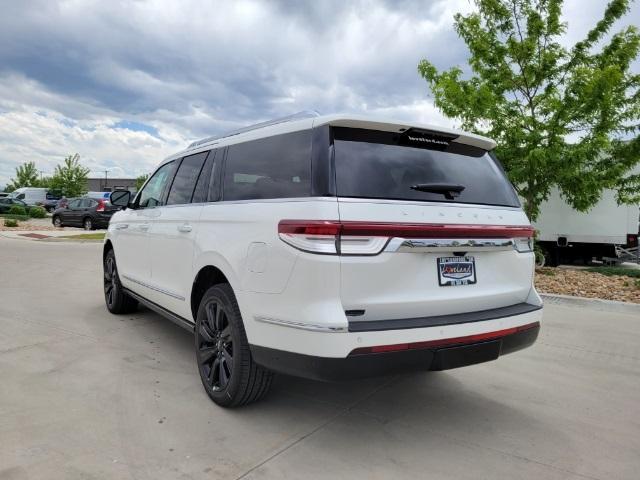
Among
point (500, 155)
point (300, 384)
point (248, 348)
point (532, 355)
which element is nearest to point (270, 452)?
point (248, 348)

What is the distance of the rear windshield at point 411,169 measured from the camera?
112 inches

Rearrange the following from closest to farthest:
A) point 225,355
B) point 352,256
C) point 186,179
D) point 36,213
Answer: point 352,256, point 225,355, point 186,179, point 36,213

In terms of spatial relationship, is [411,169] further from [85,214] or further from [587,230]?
[85,214]

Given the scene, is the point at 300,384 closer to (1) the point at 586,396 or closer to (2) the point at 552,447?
(2) the point at 552,447

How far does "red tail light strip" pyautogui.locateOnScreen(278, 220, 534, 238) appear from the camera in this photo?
261 centimetres

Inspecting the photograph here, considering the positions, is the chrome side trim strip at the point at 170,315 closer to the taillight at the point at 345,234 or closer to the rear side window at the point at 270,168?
the rear side window at the point at 270,168

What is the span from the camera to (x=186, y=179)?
14.2 ft

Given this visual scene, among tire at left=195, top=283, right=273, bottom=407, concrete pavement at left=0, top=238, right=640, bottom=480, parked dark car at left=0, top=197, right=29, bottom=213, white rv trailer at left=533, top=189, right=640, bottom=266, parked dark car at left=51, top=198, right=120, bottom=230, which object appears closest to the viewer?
concrete pavement at left=0, top=238, right=640, bottom=480

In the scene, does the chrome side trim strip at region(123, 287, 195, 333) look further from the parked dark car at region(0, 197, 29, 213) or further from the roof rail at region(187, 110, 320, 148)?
the parked dark car at region(0, 197, 29, 213)

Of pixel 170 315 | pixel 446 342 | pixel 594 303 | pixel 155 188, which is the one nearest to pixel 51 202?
pixel 155 188

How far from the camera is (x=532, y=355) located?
486 cm

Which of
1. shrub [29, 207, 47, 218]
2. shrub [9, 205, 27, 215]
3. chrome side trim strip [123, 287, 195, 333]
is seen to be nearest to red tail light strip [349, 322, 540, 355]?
chrome side trim strip [123, 287, 195, 333]

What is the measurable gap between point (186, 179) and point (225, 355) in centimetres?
169

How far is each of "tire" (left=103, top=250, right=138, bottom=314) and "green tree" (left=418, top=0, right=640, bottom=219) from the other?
672 centimetres
